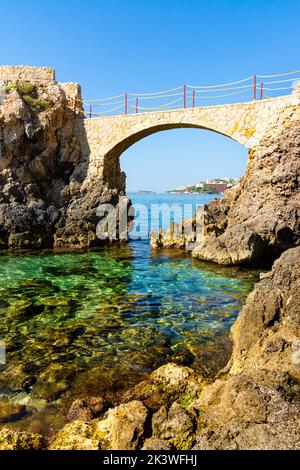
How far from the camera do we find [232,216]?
19672 mm

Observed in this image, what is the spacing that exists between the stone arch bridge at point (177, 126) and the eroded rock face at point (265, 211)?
2.10 ft

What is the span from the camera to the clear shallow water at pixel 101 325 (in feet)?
20.1

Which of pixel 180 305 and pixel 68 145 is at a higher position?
pixel 68 145

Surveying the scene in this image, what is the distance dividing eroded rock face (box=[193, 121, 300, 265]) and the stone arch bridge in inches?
25.2

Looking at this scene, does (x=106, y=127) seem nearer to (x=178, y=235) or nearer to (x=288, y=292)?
(x=178, y=235)

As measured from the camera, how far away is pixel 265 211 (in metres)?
17.2

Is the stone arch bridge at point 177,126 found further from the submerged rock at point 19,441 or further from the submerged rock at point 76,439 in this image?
the submerged rock at point 19,441

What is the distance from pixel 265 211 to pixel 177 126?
26.6 ft

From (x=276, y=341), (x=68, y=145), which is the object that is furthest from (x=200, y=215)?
(x=276, y=341)

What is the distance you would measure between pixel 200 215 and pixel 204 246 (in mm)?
4091

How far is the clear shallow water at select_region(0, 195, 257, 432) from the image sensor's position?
6125 mm
